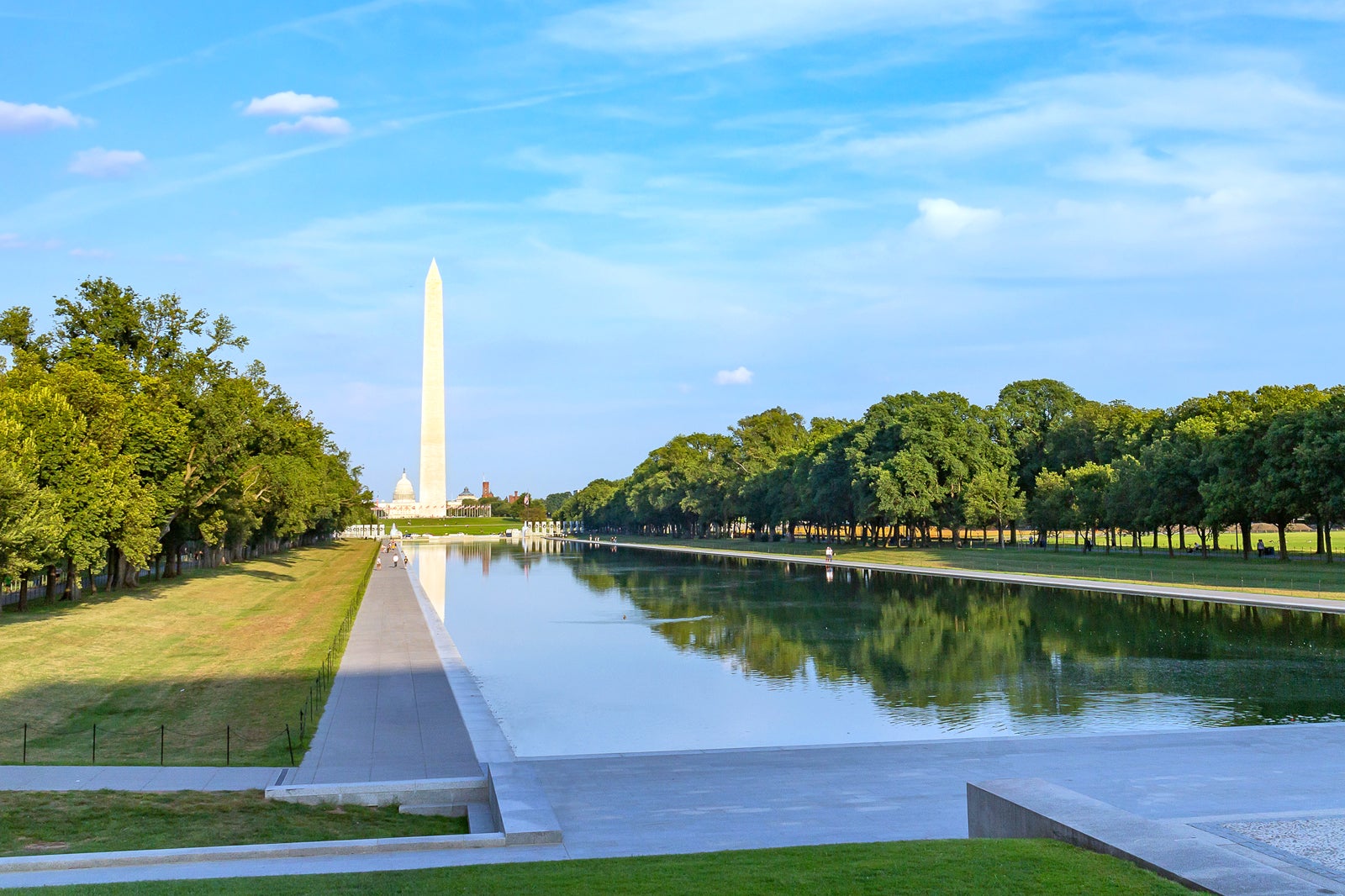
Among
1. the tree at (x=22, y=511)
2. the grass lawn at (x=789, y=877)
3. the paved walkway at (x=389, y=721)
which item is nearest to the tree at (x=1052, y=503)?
the paved walkway at (x=389, y=721)

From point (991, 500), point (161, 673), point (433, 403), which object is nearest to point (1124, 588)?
point (991, 500)

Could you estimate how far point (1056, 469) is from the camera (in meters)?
86.8

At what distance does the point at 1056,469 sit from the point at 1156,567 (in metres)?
34.3

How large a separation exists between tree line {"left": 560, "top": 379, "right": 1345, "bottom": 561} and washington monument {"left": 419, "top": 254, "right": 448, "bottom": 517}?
95.8 ft

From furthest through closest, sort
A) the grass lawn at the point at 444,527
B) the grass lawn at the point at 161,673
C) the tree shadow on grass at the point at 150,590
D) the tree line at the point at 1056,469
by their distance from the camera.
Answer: the grass lawn at the point at 444,527 → the tree line at the point at 1056,469 → the tree shadow on grass at the point at 150,590 → the grass lawn at the point at 161,673

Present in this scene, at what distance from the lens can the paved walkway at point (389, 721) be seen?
14898 mm

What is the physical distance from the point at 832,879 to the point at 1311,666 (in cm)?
2045

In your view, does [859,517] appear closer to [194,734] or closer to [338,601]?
[338,601]

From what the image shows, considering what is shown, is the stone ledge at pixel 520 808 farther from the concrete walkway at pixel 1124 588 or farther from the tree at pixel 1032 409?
the tree at pixel 1032 409

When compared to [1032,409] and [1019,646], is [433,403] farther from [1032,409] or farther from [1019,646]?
[1019,646]

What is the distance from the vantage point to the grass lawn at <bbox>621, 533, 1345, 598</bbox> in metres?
42.9

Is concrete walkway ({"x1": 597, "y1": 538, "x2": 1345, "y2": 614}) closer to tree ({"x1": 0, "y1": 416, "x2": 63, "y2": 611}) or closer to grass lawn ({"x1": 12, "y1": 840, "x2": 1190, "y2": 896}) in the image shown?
grass lawn ({"x1": 12, "y1": 840, "x2": 1190, "y2": 896})

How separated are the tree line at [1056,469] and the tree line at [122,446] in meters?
40.8

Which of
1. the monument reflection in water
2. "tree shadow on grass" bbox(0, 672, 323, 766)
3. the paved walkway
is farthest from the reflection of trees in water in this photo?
"tree shadow on grass" bbox(0, 672, 323, 766)
